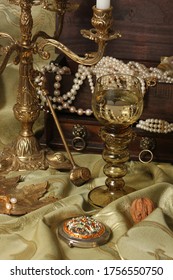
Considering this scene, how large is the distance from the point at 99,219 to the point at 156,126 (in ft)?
1.08

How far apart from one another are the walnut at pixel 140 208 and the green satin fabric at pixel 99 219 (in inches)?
0.6

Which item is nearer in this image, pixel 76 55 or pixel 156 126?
pixel 76 55

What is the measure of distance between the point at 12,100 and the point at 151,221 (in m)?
0.65

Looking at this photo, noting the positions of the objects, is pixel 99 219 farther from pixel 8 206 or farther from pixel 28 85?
pixel 28 85

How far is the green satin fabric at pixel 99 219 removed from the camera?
1.26 meters

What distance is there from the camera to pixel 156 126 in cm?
162

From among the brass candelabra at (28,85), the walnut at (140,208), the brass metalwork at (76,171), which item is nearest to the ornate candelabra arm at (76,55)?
the brass candelabra at (28,85)

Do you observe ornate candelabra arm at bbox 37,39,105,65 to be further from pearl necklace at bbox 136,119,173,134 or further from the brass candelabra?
pearl necklace at bbox 136,119,173,134

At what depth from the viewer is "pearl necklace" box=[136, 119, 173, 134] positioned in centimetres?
161

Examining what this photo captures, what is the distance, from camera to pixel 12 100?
1.84 meters

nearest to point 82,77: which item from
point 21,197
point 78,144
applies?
point 78,144
